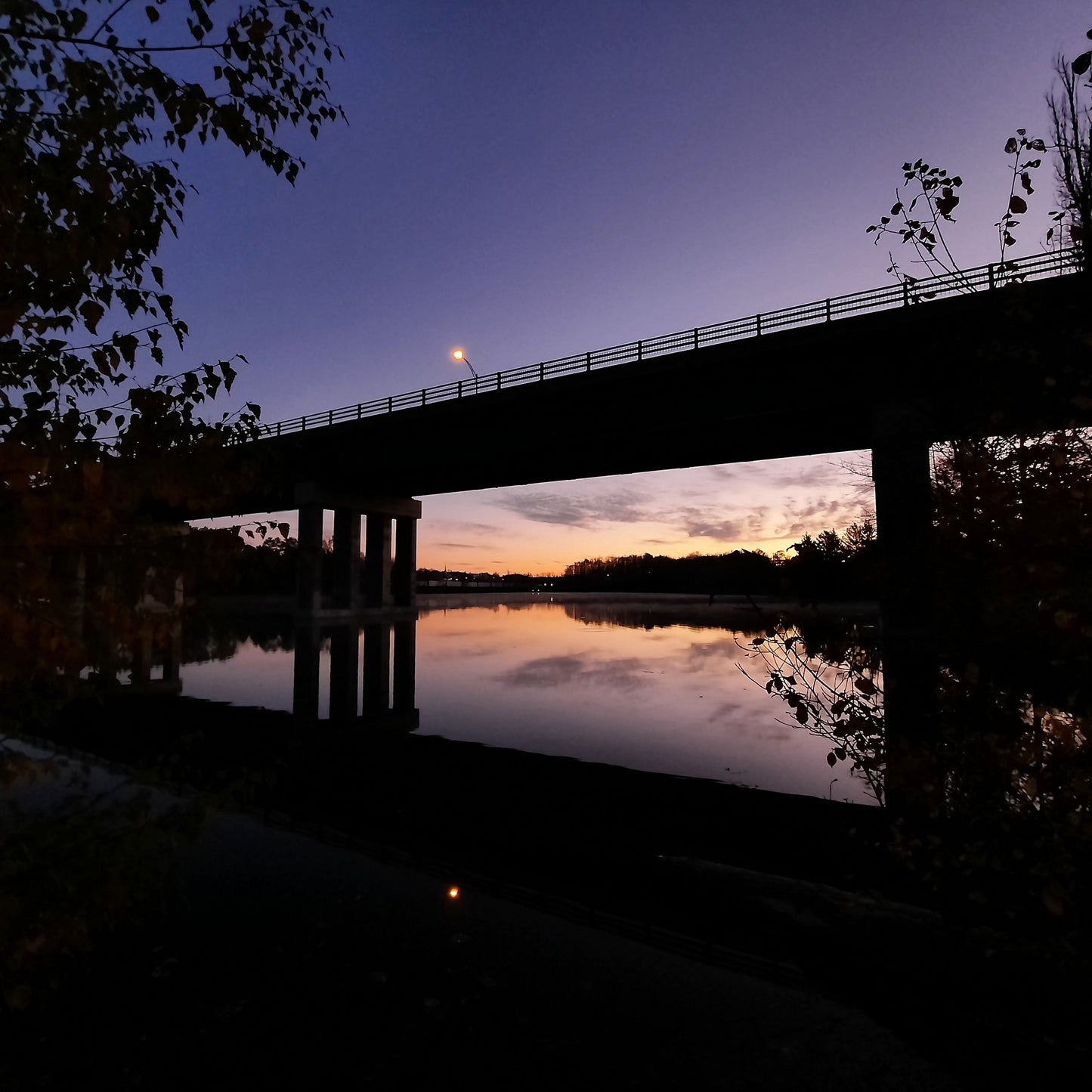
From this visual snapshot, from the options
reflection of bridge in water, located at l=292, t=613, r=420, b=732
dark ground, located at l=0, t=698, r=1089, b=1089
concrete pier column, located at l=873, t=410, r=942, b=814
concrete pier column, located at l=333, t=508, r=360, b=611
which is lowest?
dark ground, located at l=0, t=698, r=1089, b=1089

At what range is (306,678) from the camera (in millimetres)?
29672

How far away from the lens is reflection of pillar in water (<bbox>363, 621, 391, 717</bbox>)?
2292cm

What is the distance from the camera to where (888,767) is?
4.71m

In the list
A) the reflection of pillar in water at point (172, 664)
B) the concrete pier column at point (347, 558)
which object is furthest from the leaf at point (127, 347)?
the concrete pier column at point (347, 558)

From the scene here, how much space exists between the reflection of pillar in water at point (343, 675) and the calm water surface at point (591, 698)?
13.2 inches

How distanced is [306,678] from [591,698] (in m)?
12.8

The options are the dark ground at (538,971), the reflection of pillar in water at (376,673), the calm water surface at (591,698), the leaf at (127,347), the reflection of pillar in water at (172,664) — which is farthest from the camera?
the reflection of pillar in water at (172,664)

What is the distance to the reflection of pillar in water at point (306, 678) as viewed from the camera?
872 inches

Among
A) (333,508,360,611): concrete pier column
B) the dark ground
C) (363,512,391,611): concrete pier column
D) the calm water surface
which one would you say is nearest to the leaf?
the dark ground

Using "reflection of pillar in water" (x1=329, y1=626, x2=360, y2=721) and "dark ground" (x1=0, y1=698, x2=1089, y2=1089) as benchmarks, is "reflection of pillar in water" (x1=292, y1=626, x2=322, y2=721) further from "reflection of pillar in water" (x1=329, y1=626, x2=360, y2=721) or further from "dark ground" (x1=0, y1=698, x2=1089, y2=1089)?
"dark ground" (x1=0, y1=698, x2=1089, y2=1089)

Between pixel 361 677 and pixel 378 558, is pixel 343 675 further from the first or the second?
pixel 378 558

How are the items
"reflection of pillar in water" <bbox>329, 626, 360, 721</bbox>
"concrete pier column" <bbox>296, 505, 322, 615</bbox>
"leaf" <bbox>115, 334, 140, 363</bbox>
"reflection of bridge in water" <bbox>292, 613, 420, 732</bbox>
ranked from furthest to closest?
"concrete pier column" <bbox>296, 505, 322, 615</bbox>, "reflection of pillar in water" <bbox>329, 626, 360, 721</bbox>, "reflection of bridge in water" <bbox>292, 613, 420, 732</bbox>, "leaf" <bbox>115, 334, 140, 363</bbox>

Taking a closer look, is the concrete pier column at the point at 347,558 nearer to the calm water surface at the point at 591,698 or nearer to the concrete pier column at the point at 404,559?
the concrete pier column at the point at 404,559

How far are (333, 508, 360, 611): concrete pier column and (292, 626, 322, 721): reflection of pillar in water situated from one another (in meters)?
16.5
